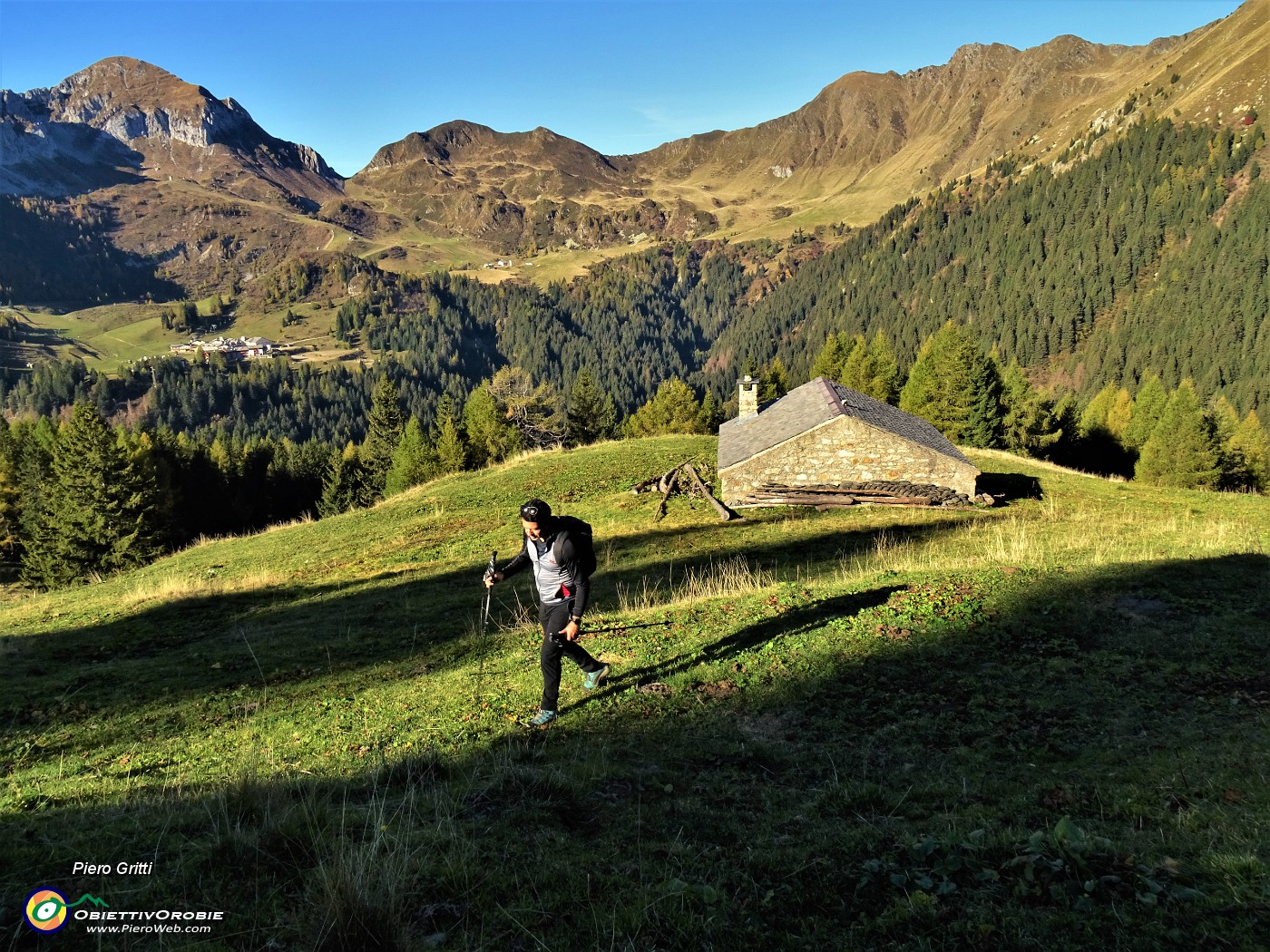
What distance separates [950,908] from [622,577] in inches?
570

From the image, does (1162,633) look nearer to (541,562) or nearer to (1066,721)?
(1066,721)

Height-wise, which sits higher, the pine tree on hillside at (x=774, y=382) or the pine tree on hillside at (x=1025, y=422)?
the pine tree on hillside at (x=774, y=382)

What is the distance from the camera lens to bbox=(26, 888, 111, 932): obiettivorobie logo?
3.53m

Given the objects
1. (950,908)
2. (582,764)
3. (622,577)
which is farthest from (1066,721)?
(622,577)

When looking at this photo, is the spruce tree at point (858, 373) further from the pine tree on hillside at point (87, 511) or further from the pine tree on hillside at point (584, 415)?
the pine tree on hillside at point (87, 511)

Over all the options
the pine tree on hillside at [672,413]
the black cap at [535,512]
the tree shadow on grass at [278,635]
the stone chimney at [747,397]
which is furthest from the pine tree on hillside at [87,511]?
the pine tree on hillside at [672,413]

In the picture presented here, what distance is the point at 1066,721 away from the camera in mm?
7363

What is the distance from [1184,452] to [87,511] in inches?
3335

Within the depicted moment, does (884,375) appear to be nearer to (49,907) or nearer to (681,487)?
(681,487)

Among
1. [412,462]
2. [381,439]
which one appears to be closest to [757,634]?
[412,462]

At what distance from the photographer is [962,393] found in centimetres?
6044

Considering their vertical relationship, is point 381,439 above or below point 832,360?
below

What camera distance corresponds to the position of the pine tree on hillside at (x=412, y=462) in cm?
6381

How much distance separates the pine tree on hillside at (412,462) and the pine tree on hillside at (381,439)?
→ 24.8ft
